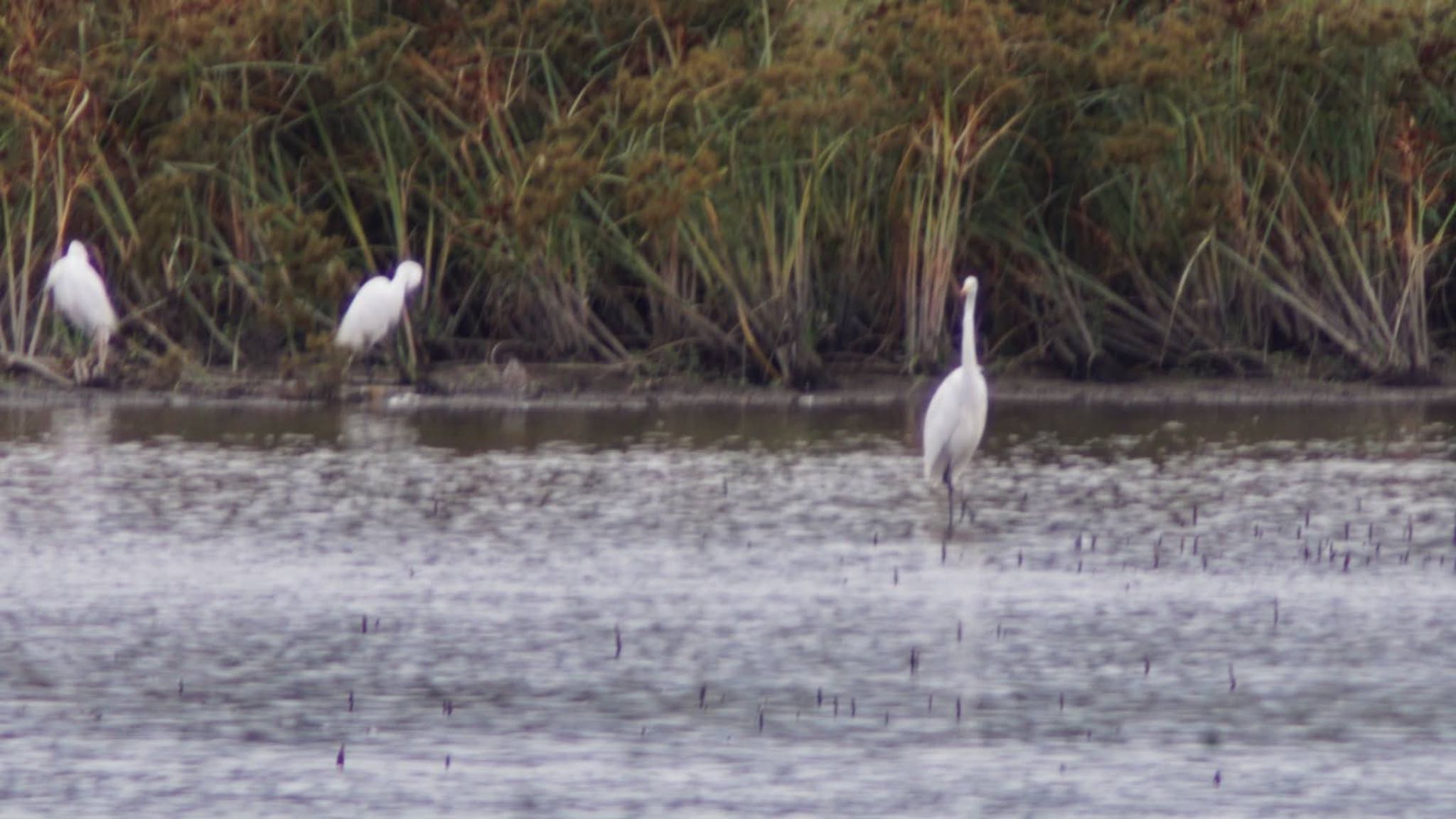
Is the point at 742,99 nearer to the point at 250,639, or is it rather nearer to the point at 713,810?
the point at 250,639

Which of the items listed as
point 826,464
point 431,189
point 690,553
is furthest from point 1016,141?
point 690,553

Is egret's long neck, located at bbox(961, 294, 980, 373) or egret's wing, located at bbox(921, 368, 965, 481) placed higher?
egret's long neck, located at bbox(961, 294, 980, 373)

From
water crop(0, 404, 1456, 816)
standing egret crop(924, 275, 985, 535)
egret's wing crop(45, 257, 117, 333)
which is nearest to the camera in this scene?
water crop(0, 404, 1456, 816)

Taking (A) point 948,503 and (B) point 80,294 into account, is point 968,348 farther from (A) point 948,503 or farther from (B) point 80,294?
(B) point 80,294

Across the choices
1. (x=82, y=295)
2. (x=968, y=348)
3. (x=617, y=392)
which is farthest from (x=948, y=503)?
(x=82, y=295)

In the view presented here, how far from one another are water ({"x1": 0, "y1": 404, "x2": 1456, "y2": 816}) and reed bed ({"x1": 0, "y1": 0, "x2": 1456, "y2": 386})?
3967 millimetres

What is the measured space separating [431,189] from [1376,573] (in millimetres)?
10750

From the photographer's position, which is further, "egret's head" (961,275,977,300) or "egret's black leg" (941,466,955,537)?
"egret's head" (961,275,977,300)

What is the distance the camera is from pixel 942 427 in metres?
12.6

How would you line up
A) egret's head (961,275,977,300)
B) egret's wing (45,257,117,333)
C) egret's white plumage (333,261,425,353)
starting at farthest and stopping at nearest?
egret's white plumage (333,261,425,353)
egret's wing (45,257,117,333)
egret's head (961,275,977,300)

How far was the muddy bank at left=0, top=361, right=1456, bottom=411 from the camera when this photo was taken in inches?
744

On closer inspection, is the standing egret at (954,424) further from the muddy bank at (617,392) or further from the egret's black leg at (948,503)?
the muddy bank at (617,392)

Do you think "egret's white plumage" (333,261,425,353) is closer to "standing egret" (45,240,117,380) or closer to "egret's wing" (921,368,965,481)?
"standing egret" (45,240,117,380)

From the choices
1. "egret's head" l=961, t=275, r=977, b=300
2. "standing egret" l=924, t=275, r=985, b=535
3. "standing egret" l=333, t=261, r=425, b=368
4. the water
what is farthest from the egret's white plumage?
"standing egret" l=924, t=275, r=985, b=535
